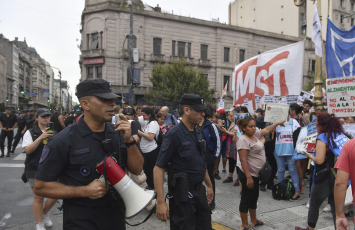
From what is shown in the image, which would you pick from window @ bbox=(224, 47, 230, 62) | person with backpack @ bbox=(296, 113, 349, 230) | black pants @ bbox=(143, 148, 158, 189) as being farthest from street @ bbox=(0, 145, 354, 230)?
window @ bbox=(224, 47, 230, 62)

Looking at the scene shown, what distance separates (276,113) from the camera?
5863 mm

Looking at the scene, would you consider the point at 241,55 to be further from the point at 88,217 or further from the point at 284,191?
the point at 88,217

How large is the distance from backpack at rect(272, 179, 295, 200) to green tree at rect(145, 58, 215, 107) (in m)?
23.5

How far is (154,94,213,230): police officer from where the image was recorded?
2918mm

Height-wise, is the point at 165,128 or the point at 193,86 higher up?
the point at 193,86

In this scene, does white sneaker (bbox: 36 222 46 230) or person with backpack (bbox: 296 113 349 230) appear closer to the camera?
person with backpack (bbox: 296 113 349 230)

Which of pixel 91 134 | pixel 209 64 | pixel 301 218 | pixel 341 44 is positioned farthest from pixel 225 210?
pixel 209 64

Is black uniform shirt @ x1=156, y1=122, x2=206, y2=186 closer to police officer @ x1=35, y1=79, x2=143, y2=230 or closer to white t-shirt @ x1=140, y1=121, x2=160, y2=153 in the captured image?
police officer @ x1=35, y1=79, x2=143, y2=230

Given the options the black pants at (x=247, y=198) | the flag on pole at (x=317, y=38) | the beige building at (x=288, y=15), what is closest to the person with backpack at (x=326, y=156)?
the black pants at (x=247, y=198)

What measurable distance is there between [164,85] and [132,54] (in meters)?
12.4

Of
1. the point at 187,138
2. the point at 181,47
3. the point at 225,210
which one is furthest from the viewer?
the point at 181,47

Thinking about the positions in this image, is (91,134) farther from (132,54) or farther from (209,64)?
(209,64)

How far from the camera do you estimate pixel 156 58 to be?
32.6 meters

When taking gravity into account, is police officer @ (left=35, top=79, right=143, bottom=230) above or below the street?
above
